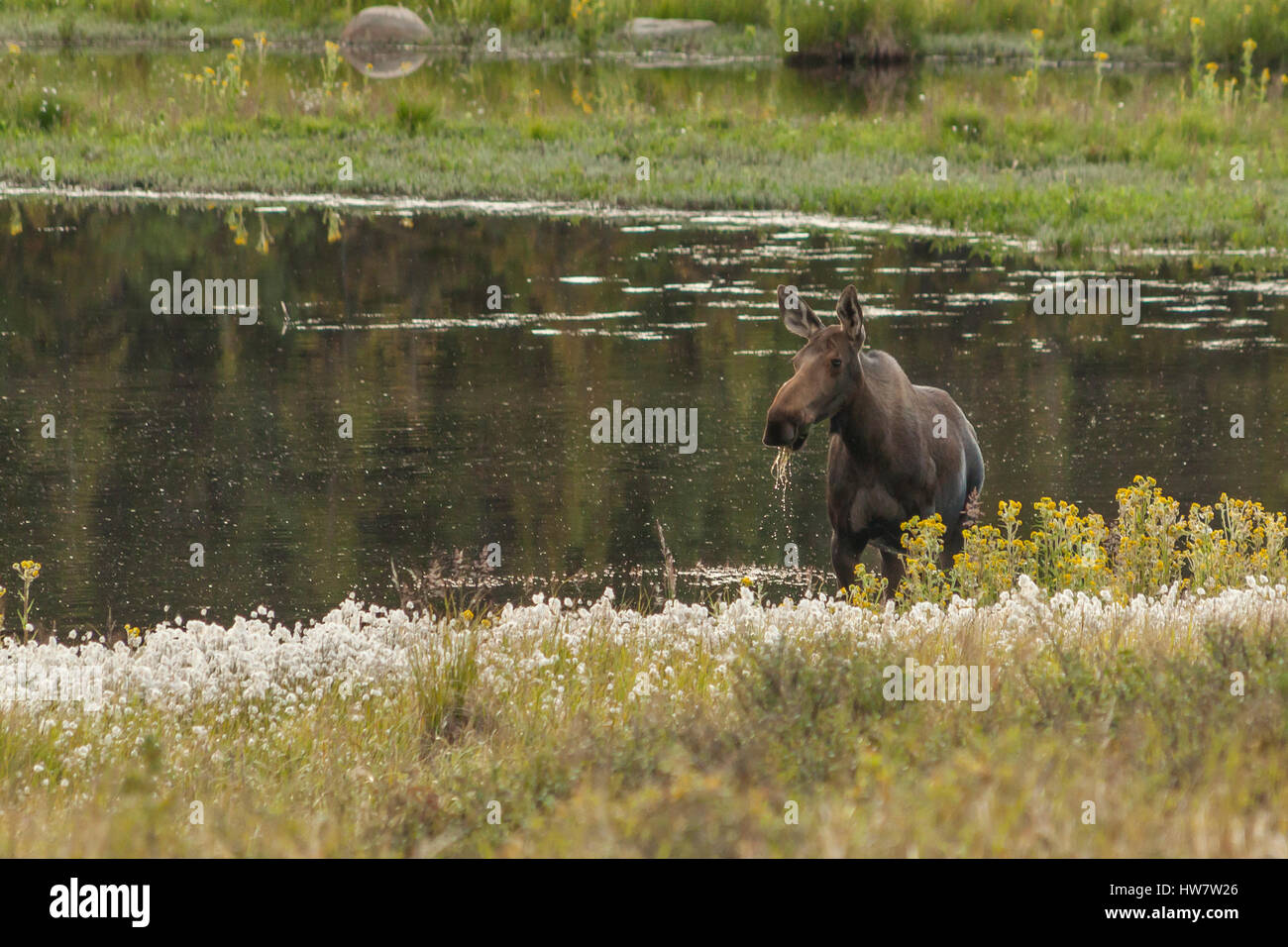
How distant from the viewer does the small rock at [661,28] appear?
48.7 metres

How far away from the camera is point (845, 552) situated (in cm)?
1013

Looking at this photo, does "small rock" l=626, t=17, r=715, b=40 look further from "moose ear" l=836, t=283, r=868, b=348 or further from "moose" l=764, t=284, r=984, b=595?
"moose ear" l=836, t=283, r=868, b=348

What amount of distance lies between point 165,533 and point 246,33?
38.2 meters

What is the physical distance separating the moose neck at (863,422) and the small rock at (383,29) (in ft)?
130

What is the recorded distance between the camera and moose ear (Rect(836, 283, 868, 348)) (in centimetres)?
923

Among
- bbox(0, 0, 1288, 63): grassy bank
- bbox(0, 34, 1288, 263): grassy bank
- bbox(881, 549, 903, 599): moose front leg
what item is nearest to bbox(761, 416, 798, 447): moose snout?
bbox(881, 549, 903, 599): moose front leg

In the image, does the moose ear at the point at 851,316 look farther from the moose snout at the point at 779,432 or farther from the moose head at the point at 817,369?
the moose snout at the point at 779,432

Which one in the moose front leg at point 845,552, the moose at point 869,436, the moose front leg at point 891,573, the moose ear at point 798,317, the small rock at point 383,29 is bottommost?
the moose front leg at point 891,573

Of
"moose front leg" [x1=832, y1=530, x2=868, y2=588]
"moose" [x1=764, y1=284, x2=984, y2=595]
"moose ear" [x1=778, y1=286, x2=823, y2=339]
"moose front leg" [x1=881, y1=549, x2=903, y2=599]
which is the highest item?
"moose ear" [x1=778, y1=286, x2=823, y2=339]

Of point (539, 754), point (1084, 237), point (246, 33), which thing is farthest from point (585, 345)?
point (246, 33)

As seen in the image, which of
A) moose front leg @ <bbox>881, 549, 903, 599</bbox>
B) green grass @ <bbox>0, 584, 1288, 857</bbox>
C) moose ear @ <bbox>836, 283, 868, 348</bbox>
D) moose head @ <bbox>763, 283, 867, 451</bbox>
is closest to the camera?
green grass @ <bbox>0, 584, 1288, 857</bbox>

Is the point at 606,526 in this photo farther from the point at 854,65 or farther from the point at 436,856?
the point at 854,65

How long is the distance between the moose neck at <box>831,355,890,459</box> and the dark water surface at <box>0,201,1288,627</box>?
2517mm

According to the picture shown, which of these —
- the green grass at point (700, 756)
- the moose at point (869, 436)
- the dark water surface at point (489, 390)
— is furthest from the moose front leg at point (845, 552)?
the dark water surface at point (489, 390)
